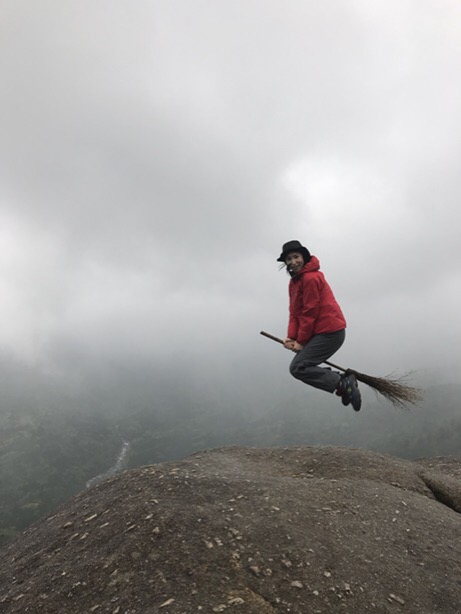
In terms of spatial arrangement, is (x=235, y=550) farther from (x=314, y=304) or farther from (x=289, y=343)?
(x=314, y=304)

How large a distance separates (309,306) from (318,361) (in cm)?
171

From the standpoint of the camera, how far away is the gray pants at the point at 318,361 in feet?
38.2

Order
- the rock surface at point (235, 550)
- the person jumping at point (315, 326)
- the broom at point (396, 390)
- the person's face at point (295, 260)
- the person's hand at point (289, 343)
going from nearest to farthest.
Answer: the rock surface at point (235, 550)
the person jumping at point (315, 326)
the person's face at point (295, 260)
the person's hand at point (289, 343)
the broom at point (396, 390)

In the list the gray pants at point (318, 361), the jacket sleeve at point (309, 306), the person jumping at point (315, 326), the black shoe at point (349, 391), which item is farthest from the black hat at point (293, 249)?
the black shoe at point (349, 391)

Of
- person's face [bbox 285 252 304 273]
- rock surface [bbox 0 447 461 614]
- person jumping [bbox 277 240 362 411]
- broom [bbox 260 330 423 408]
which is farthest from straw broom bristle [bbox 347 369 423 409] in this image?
person's face [bbox 285 252 304 273]

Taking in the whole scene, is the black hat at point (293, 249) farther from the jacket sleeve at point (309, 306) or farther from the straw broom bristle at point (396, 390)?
the straw broom bristle at point (396, 390)

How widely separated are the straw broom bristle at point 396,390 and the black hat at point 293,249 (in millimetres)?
4614

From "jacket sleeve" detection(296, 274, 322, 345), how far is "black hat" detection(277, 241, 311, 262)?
2.50 feet

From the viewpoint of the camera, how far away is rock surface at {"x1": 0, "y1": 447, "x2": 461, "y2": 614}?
6.95 metres

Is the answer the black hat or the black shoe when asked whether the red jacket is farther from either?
the black shoe

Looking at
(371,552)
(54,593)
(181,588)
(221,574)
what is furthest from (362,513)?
(54,593)

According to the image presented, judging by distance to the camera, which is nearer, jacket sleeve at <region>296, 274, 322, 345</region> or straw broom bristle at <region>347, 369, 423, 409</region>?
jacket sleeve at <region>296, 274, 322, 345</region>

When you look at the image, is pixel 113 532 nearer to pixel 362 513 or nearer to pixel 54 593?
pixel 54 593

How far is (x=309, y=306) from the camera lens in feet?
38.4
